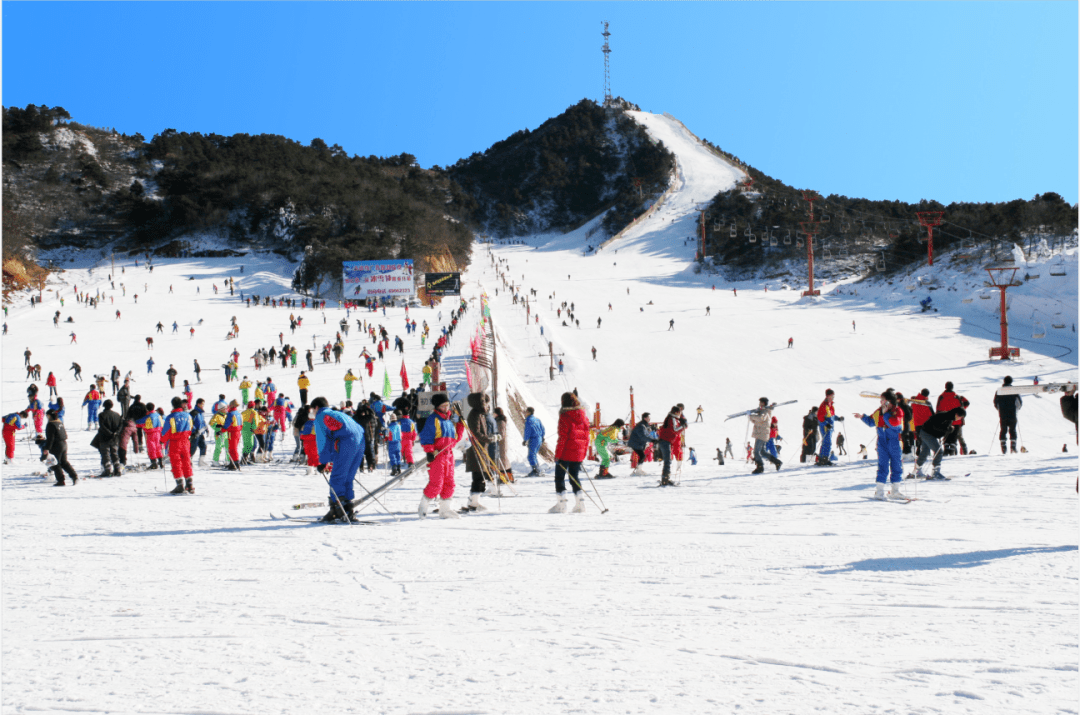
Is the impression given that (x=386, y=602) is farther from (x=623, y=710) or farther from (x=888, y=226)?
(x=888, y=226)

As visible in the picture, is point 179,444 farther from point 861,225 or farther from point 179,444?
point 861,225

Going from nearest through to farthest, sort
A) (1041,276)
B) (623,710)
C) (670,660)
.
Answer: (623,710) < (670,660) < (1041,276)

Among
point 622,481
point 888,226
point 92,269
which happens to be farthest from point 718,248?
point 622,481

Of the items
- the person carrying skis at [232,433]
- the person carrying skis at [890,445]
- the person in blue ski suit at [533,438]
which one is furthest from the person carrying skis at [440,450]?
Result: the person carrying skis at [232,433]

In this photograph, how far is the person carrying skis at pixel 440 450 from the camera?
6.55 metres

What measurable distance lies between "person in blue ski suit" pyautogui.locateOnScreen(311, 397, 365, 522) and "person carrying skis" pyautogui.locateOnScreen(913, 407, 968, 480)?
6336 millimetres

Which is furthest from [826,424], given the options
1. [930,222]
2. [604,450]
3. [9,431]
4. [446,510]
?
[930,222]

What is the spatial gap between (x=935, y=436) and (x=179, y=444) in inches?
347

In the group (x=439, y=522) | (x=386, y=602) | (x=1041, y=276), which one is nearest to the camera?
(x=386, y=602)

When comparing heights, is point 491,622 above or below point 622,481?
above

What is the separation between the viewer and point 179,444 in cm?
867

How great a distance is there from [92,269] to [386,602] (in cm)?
8021

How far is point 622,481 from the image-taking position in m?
10.5

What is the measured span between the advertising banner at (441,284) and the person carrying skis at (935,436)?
155 ft
